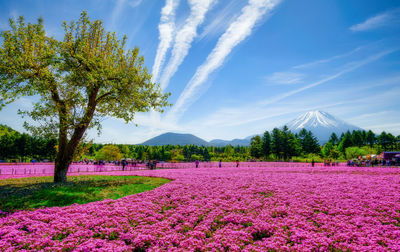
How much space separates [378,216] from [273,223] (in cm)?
508

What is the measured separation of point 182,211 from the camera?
10.6 meters

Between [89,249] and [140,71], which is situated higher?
[140,71]

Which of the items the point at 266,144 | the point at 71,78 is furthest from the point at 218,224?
the point at 266,144

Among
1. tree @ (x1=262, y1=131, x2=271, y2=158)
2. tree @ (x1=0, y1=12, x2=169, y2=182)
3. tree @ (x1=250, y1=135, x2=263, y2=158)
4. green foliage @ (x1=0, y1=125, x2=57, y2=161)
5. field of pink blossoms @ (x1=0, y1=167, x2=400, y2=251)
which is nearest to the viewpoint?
field of pink blossoms @ (x1=0, y1=167, x2=400, y2=251)

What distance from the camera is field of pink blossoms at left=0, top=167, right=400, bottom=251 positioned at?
6.93 m

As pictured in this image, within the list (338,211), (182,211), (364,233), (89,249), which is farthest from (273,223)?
(89,249)

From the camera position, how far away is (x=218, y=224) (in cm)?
900

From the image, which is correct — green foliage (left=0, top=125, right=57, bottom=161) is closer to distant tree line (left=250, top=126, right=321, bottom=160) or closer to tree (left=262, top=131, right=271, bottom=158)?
distant tree line (left=250, top=126, right=321, bottom=160)

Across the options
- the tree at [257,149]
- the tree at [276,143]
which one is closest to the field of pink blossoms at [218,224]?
the tree at [276,143]

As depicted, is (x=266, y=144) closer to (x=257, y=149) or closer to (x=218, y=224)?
(x=257, y=149)

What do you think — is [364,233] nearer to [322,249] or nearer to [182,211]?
[322,249]

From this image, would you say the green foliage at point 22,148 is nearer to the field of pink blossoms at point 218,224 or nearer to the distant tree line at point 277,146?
the field of pink blossoms at point 218,224

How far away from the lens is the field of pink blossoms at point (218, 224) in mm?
6926

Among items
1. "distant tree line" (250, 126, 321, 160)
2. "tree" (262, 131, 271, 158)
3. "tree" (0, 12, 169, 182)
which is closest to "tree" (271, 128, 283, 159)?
"distant tree line" (250, 126, 321, 160)
